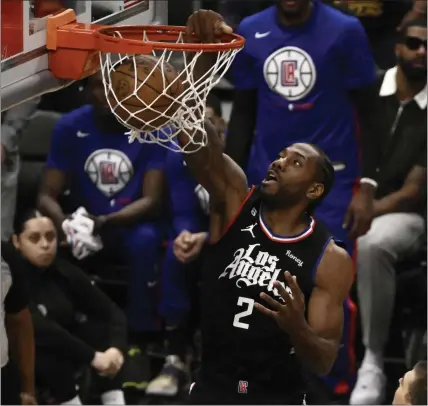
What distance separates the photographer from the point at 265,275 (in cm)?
388

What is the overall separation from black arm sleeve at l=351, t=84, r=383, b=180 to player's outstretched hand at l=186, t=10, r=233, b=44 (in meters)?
1.25

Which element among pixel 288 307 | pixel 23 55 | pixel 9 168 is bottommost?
pixel 9 168

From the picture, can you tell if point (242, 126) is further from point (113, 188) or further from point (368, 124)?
point (113, 188)

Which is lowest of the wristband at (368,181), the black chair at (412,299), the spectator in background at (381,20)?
the black chair at (412,299)

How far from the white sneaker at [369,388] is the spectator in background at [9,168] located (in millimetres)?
1531

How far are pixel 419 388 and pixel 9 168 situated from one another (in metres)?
1.96

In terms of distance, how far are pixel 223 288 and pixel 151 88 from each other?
27.3 inches

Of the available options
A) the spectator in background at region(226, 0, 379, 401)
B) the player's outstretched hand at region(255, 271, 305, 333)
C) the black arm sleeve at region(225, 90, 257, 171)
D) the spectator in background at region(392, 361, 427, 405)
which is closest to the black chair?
the spectator in background at region(226, 0, 379, 401)

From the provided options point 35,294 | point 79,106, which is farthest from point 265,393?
point 79,106

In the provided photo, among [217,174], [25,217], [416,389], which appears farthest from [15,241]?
[416,389]

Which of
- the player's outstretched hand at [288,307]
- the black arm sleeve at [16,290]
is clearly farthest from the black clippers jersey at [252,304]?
the black arm sleeve at [16,290]

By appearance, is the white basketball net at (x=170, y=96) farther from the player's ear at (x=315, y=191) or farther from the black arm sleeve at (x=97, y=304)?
the black arm sleeve at (x=97, y=304)

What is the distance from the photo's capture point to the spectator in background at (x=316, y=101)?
4781 mm

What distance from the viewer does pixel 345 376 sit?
477cm
